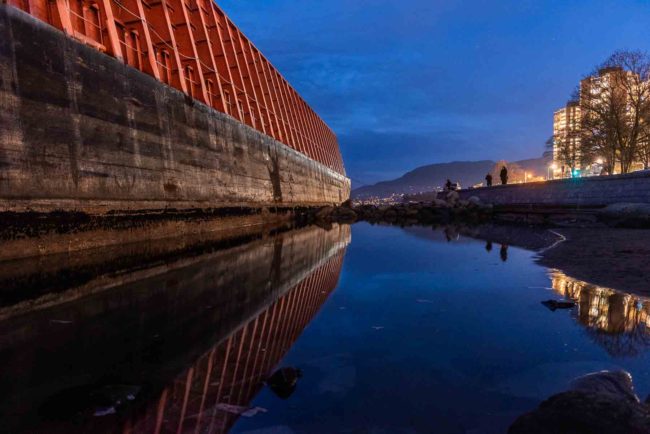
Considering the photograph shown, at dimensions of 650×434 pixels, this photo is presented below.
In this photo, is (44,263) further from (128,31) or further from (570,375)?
(128,31)

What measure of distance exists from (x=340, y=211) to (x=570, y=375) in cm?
2416

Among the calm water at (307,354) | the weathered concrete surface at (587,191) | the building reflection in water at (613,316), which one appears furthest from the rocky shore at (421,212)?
the building reflection in water at (613,316)

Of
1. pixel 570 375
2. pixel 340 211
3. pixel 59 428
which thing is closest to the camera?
pixel 59 428

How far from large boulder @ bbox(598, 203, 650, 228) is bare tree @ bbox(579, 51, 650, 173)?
19909mm

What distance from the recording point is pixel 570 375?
235cm

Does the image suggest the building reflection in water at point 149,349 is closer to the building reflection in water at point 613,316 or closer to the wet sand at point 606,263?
the building reflection in water at point 613,316

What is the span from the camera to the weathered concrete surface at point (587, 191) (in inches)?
785

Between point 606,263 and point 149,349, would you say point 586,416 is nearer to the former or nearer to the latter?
point 149,349

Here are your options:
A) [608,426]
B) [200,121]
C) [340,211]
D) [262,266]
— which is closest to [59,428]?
[608,426]

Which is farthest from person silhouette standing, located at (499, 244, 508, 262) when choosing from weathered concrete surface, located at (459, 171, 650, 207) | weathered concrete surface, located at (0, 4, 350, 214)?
weathered concrete surface, located at (459, 171, 650, 207)

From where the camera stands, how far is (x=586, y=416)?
1506mm

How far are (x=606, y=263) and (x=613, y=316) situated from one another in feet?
10.8

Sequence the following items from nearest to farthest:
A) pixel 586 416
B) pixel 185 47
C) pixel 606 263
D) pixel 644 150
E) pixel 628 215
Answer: pixel 586 416
pixel 606 263
pixel 185 47
pixel 628 215
pixel 644 150

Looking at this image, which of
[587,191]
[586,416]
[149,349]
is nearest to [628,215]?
[587,191]
